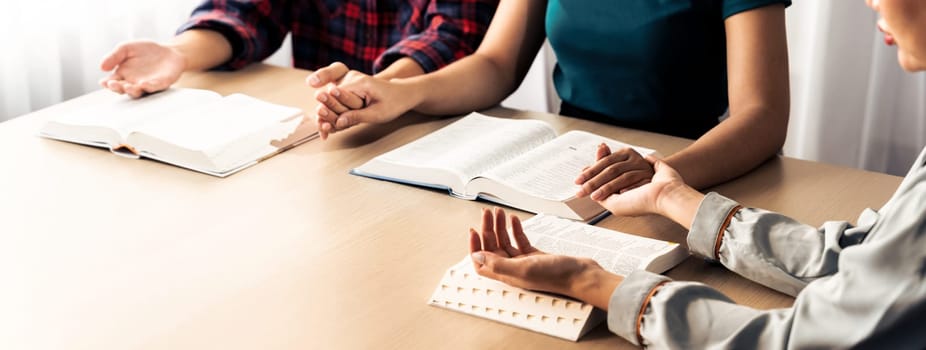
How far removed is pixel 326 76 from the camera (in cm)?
158

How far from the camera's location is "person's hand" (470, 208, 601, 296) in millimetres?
993

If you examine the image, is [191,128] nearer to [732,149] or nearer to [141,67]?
[141,67]

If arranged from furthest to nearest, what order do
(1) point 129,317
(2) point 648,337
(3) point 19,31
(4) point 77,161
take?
(3) point 19,31
(4) point 77,161
(1) point 129,317
(2) point 648,337

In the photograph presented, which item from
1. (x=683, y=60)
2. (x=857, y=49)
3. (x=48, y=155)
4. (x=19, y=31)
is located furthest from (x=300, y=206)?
(x=857, y=49)

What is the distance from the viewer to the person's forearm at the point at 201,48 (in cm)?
182

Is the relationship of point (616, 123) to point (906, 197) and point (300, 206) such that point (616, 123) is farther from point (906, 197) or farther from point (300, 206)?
point (906, 197)

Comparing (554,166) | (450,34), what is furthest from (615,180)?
(450,34)

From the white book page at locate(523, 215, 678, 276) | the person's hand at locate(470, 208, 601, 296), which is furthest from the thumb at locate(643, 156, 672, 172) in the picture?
the person's hand at locate(470, 208, 601, 296)

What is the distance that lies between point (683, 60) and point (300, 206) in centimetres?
71

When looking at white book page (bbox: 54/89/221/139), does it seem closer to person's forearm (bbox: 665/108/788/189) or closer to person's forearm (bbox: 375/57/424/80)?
person's forearm (bbox: 375/57/424/80)

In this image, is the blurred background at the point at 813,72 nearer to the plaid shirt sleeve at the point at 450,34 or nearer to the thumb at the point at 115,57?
the thumb at the point at 115,57

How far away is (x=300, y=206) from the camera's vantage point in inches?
50.4

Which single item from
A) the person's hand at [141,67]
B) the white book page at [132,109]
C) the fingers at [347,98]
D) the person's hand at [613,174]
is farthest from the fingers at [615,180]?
the person's hand at [141,67]

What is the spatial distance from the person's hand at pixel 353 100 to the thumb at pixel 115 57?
15.4 inches
